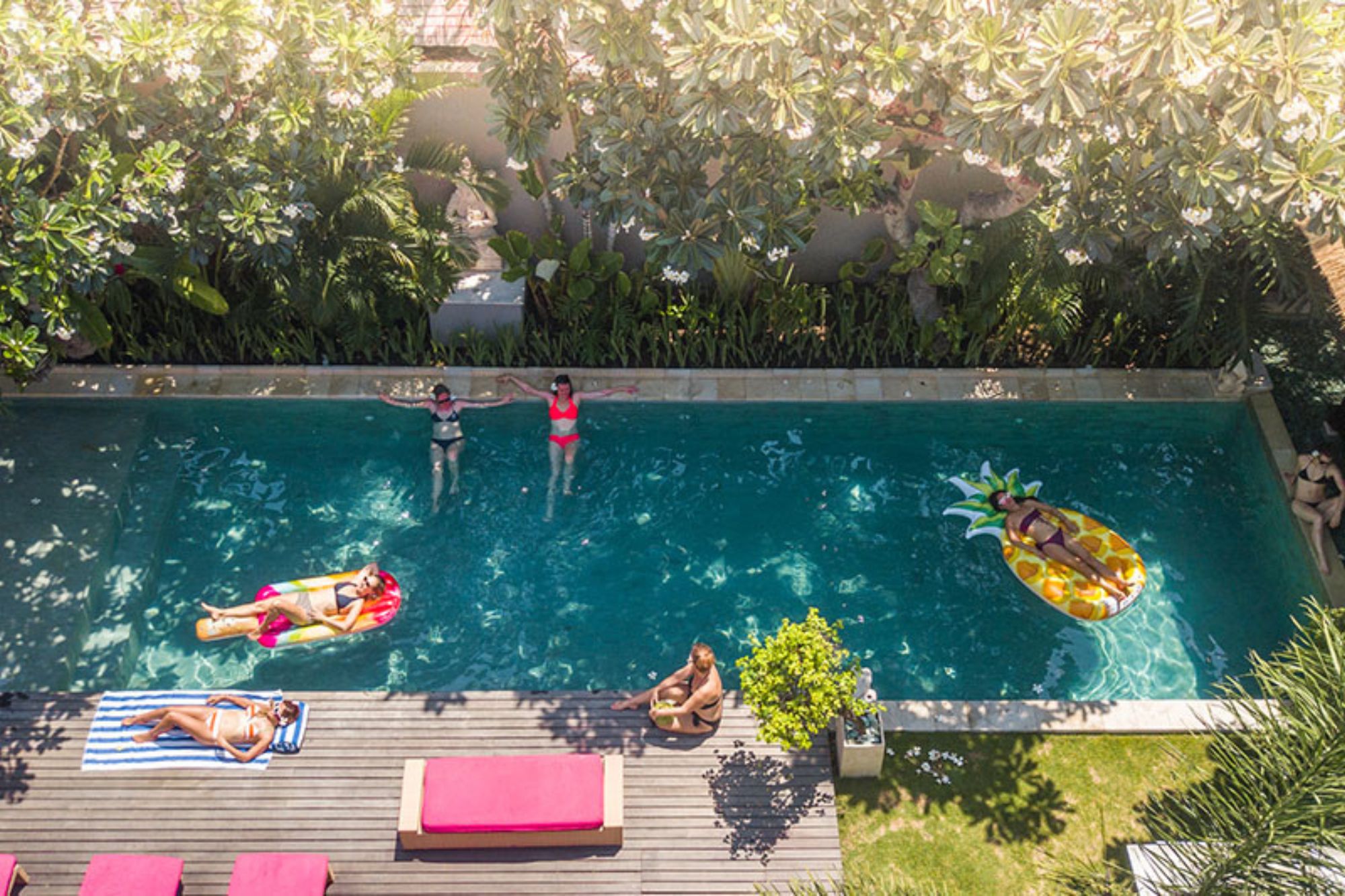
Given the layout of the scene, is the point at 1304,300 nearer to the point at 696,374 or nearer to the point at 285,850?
the point at 696,374

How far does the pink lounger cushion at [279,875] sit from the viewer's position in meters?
10.9

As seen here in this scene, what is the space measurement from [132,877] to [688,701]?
5561mm

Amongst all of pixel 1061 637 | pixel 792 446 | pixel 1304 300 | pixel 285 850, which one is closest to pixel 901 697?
pixel 1061 637

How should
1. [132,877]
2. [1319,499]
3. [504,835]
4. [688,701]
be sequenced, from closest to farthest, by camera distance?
[132,877], [504,835], [688,701], [1319,499]

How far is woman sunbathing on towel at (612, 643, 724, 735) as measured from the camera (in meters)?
12.2

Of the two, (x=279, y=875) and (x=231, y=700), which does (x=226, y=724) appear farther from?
(x=279, y=875)

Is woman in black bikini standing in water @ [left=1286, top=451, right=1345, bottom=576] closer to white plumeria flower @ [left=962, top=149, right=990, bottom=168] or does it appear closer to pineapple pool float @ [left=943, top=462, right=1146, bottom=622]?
pineapple pool float @ [left=943, top=462, right=1146, bottom=622]

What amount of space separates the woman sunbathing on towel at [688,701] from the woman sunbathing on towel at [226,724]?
3667 mm

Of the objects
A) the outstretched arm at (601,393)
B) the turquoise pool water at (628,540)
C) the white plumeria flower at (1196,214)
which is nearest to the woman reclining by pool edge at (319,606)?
the turquoise pool water at (628,540)

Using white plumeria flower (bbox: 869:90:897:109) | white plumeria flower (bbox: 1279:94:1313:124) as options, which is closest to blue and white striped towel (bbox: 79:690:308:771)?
white plumeria flower (bbox: 869:90:897:109)

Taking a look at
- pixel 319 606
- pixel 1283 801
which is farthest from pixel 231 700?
pixel 1283 801

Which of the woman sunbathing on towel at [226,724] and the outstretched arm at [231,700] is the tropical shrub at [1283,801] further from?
the outstretched arm at [231,700]

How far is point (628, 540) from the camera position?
15.2 metres

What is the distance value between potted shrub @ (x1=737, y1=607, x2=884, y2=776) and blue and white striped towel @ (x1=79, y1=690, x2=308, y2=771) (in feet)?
16.2
